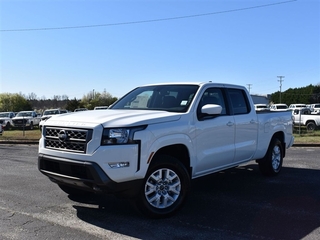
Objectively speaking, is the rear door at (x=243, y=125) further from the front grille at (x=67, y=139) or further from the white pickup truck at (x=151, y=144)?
the front grille at (x=67, y=139)

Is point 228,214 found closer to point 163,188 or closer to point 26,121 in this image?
point 163,188

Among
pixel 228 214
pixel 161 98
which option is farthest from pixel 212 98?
pixel 228 214

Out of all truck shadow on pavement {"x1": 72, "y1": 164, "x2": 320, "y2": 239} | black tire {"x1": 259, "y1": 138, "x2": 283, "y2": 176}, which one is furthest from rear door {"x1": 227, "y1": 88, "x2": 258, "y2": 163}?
black tire {"x1": 259, "y1": 138, "x2": 283, "y2": 176}

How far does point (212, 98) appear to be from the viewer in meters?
5.81

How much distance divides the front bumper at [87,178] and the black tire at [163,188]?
247 mm

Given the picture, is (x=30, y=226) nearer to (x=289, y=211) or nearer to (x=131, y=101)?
(x=131, y=101)

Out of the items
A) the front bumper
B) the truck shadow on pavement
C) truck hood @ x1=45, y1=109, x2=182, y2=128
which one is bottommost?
the truck shadow on pavement

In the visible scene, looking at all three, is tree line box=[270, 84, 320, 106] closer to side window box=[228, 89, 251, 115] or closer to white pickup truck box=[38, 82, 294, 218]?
side window box=[228, 89, 251, 115]

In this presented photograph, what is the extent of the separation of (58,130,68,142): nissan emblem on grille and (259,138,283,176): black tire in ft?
14.7

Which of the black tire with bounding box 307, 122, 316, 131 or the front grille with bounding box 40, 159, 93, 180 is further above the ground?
the front grille with bounding box 40, 159, 93, 180

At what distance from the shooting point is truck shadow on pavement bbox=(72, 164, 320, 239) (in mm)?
4172

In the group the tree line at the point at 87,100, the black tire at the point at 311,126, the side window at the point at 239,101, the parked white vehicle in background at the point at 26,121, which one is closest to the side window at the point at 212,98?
the side window at the point at 239,101

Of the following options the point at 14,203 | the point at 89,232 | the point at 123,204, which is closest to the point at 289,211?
the point at 123,204

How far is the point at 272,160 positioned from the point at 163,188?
360 cm
